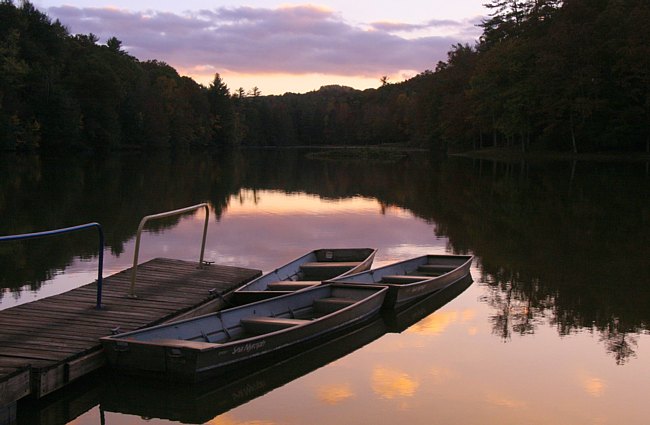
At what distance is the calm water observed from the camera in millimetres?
7520

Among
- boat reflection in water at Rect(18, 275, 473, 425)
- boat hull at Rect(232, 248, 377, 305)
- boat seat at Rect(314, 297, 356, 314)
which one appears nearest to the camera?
boat reflection in water at Rect(18, 275, 473, 425)

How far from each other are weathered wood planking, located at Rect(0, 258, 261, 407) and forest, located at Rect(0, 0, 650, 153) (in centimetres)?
4915

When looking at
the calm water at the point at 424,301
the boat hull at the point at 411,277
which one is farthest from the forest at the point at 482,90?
the boat hull at the point at 411,277

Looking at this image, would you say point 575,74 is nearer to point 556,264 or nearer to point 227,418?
point 556,264

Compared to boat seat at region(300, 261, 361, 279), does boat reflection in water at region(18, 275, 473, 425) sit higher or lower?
lower

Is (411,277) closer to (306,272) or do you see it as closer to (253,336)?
(306,272)

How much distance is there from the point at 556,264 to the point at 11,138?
176 ft

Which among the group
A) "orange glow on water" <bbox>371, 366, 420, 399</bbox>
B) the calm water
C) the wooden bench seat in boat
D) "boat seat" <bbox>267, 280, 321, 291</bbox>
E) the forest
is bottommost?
"orange glow on water" <bbox>371, 366, 420, 399</bbox>

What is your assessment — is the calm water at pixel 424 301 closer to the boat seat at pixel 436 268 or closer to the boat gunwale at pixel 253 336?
the boat gunwale at pixel 253 336

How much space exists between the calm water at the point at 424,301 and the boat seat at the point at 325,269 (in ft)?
5.85

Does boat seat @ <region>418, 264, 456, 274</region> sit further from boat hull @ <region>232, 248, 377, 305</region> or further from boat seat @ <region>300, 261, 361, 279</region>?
boat seat @ <region>300, 261, 361, 279</region>

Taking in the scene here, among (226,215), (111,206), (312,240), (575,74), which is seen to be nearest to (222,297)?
(312,240)

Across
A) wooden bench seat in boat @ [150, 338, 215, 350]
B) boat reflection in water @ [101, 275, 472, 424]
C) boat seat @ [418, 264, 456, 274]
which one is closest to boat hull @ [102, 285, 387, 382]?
wooden bench seat in boat @ [150, 338, 215, 350]

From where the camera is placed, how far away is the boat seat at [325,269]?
1303 centimetres
